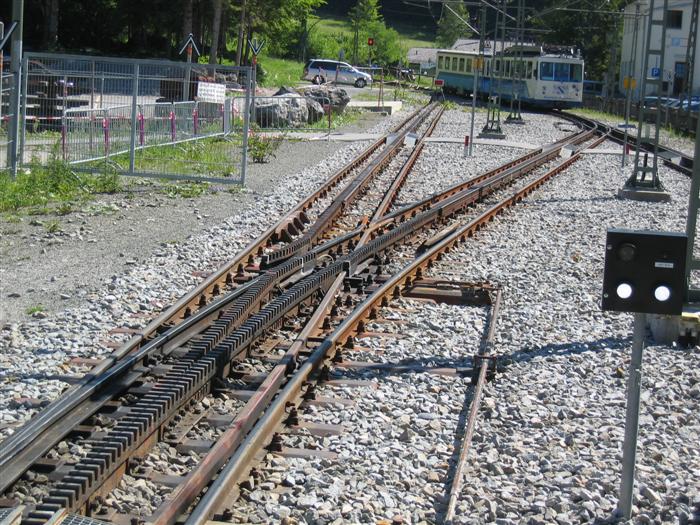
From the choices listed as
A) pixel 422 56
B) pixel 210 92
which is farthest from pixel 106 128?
pixel 422 56

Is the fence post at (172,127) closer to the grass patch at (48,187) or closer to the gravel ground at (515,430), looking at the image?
the grass patch at (48,187)

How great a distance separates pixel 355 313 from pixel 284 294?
28.5 inches

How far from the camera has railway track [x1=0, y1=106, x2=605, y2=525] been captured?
5.29 m

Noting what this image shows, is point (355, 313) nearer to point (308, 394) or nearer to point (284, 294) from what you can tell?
point (284, 294)

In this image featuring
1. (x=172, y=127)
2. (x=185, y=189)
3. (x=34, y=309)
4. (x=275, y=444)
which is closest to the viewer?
(x=275, y=444)

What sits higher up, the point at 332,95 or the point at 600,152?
the point at 332,95

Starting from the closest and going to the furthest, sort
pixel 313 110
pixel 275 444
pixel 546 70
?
pixel 275 444 < pixel 313 110 < pixel 546 70

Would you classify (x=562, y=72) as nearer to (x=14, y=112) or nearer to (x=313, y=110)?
(x=313, y=110)

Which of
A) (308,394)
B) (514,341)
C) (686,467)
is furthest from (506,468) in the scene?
(514,341)

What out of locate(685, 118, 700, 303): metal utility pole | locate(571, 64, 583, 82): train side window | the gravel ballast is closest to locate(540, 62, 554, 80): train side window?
locate(571, 64, 583, 82): train side window

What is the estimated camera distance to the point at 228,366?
7273mm

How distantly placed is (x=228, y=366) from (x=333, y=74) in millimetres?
65854

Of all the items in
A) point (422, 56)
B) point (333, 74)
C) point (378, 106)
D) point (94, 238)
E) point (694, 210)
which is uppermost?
point (422, 56)

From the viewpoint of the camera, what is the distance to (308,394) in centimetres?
700
